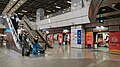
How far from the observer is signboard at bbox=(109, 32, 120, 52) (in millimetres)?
15852

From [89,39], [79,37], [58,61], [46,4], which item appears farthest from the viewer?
[46,4]

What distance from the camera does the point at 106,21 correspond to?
17.6 meters

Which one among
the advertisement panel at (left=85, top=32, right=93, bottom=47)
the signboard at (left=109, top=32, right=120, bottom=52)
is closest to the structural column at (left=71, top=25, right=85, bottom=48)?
the advertisement panel at (left=85, top=32, right=93, bottom=47)

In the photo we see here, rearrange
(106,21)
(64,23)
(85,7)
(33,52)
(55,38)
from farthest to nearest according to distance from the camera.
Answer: (55,38), (64,23), (85,7), (106,21), (33,52)

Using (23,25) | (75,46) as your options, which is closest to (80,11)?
(75,46)

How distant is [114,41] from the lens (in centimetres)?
1627

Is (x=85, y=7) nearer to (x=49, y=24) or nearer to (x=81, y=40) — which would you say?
(x=81, y=40)

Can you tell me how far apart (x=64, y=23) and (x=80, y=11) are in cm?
449

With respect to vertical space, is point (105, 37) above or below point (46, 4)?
below

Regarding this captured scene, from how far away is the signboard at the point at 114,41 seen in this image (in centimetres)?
1585

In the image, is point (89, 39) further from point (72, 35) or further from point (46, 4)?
point (46, 4)

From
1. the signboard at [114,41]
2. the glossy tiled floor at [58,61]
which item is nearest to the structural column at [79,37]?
the signboard at [114,41]

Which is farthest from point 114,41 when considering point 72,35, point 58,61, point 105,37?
point 105,37

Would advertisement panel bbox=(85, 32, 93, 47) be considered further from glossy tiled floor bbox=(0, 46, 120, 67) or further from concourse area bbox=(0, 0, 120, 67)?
glossy tiled floor bbox=(0, 46, 120, 67)
